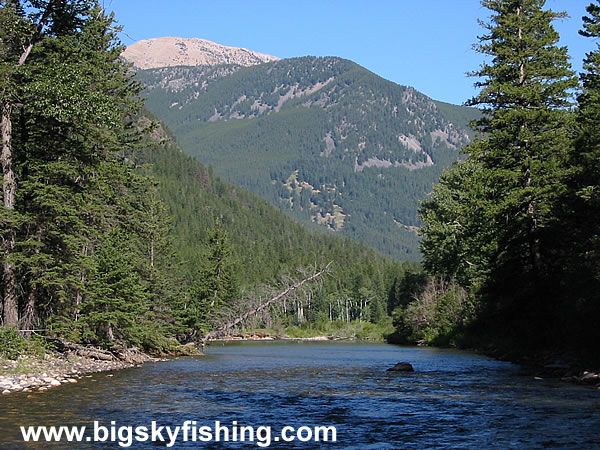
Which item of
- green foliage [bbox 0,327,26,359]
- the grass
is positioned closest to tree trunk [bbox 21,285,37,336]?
green foliage [bbox 0,327,26,359]

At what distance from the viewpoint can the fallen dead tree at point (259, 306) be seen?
55.3m

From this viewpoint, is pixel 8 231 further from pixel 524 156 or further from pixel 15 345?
pixel 524 156

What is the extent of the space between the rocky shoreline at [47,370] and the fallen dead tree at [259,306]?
20509 millimetres

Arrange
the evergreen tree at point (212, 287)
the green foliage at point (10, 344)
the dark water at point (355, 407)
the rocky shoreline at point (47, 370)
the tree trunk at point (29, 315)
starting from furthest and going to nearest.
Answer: the evergreen tree at point (212, 287) < the tree trunk at point (29, 315) < the green foliage at point (10, 344) < the rocky shoreline at point (47, 370) < the dark water at point (355, 407)

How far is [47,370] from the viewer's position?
87.9 ft

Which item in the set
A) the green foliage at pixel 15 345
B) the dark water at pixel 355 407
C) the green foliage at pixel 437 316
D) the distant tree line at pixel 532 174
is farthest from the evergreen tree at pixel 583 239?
the green foliage at pixel 437 316

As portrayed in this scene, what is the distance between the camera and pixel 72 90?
90.5 feet

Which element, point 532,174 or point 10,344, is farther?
point 532,174

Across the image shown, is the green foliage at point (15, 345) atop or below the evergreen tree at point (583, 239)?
below

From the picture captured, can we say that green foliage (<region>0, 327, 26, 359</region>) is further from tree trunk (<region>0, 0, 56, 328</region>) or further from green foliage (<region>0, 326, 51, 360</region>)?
tree trunk (<region>0, 0, 56, 328</region>)

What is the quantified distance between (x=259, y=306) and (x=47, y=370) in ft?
96.9

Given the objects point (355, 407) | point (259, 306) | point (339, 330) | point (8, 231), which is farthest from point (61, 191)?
point (339, 330)

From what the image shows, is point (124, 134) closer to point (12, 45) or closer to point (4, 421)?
point (12, 45)

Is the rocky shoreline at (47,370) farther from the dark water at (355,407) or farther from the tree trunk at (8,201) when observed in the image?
the tree trunk at (8,201)
